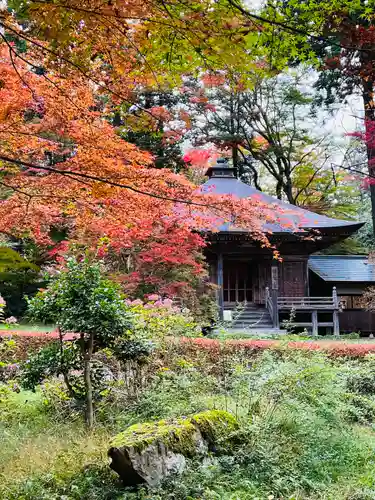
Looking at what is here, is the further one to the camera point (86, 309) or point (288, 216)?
point (288, 216)

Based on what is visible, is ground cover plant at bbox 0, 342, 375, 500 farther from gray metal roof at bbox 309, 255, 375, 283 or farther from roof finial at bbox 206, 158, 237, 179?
roof finial at bbox 206, 158, 237, 179

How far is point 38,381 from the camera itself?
5188 millimetres

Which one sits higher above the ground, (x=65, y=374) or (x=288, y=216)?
(x=288, y=216)

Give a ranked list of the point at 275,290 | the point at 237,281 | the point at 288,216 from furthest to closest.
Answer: the point at 237,281 < the point at 288,216 < the point at 275,290

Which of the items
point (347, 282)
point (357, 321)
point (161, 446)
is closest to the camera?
point (161, 446)

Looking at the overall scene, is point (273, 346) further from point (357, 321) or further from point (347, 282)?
point (347, 282)

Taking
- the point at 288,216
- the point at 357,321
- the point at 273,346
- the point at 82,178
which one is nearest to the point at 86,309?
the point at 82,178

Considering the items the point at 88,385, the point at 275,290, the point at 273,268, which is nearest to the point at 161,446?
the point at 88,385

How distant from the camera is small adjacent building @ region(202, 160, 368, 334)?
51.9 feet

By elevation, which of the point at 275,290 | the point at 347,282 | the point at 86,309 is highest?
the point at 347,282

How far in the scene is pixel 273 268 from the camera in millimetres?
→ 17391

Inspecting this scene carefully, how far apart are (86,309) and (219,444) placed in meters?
1.96

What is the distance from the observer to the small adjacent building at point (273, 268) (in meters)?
15.8

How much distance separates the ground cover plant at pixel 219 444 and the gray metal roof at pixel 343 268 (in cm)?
A: 1235
